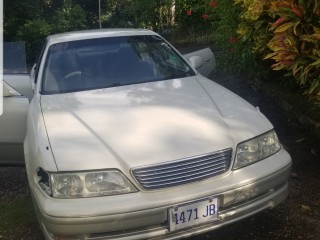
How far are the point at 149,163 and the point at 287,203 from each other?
1509 mm

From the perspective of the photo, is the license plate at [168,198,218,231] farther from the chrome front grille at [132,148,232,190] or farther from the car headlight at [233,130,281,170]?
the car headlight at [233,130,281,170]

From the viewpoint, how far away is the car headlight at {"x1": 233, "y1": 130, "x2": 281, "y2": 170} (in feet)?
9.05

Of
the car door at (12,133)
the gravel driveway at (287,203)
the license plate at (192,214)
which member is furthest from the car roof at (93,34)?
the license plate at (192,214)

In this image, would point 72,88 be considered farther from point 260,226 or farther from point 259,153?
point 260,226

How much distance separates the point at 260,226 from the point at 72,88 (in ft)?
6.25

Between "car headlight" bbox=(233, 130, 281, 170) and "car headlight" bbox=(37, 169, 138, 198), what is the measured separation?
74 centimetres

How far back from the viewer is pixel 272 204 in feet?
9.34

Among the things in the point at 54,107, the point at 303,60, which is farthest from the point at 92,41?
the point at 303,60

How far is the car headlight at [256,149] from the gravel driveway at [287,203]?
0.62 meters

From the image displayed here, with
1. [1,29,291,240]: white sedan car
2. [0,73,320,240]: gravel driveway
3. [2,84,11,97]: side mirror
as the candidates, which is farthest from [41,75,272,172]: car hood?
[0,73,320,240]: gravel driveway

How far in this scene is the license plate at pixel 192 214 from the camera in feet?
8.14

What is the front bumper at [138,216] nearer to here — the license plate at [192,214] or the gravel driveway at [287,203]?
the license plate at [192,214]

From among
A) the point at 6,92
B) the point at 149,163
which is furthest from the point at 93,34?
the point at 149,163

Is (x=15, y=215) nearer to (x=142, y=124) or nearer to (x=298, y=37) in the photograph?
(x=142, y=124)
